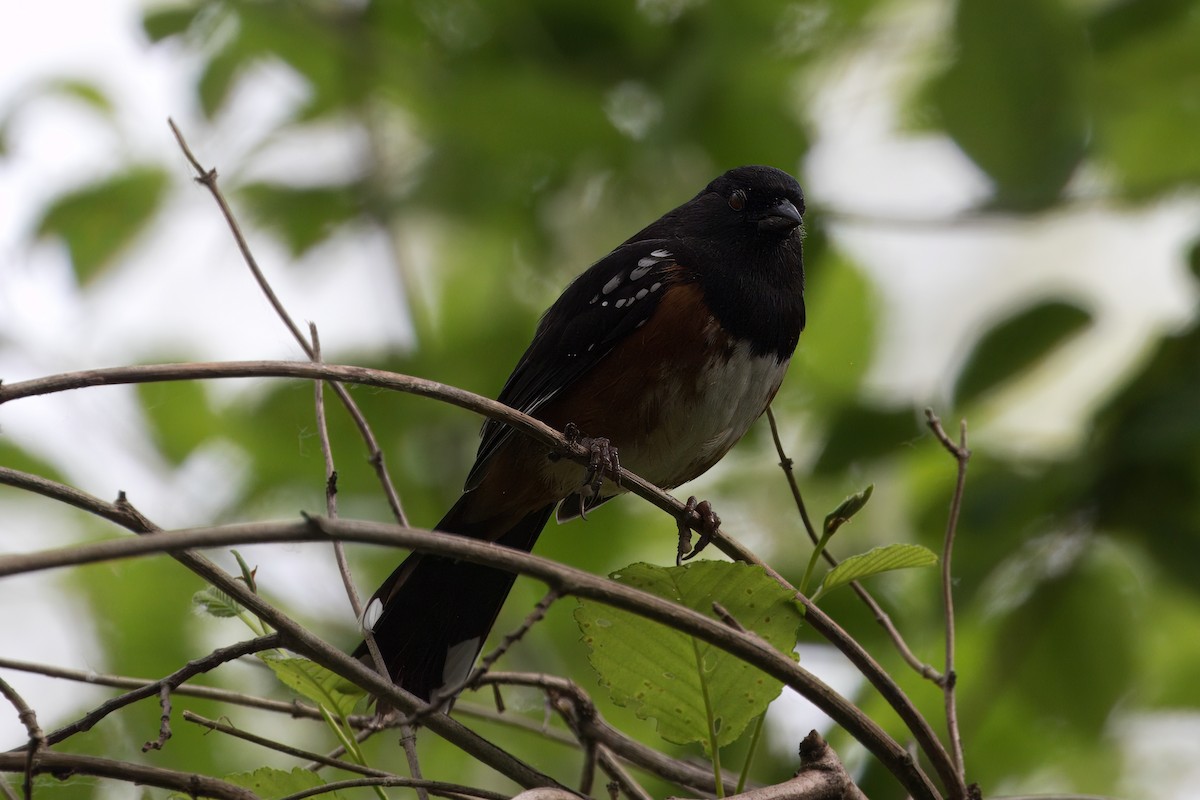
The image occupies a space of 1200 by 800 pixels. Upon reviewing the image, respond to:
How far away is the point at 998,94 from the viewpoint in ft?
9.21

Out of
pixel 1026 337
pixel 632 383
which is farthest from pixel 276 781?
pixel 1026 337

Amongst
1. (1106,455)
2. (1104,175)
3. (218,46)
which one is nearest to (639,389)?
(1106,455)

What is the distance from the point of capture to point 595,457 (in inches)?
105

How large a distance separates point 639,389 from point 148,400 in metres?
1.71

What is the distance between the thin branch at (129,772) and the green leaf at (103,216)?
239 cm

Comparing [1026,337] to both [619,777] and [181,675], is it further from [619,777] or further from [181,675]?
[181,675]

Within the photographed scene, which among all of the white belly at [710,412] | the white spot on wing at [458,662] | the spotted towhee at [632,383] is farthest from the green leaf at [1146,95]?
the white spot on wing at [458,662]

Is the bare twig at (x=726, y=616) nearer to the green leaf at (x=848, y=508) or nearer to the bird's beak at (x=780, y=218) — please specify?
the green leaf at (x=848, y=508)

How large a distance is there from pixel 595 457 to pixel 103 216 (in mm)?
1988

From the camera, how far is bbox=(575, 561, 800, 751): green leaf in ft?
5.25

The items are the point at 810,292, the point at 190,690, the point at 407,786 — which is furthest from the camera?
the point at 810,292

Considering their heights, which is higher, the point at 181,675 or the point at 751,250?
the point at 751,250

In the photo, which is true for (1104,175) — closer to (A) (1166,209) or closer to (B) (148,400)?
(A) (1166,209)

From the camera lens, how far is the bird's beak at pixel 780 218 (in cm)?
315
